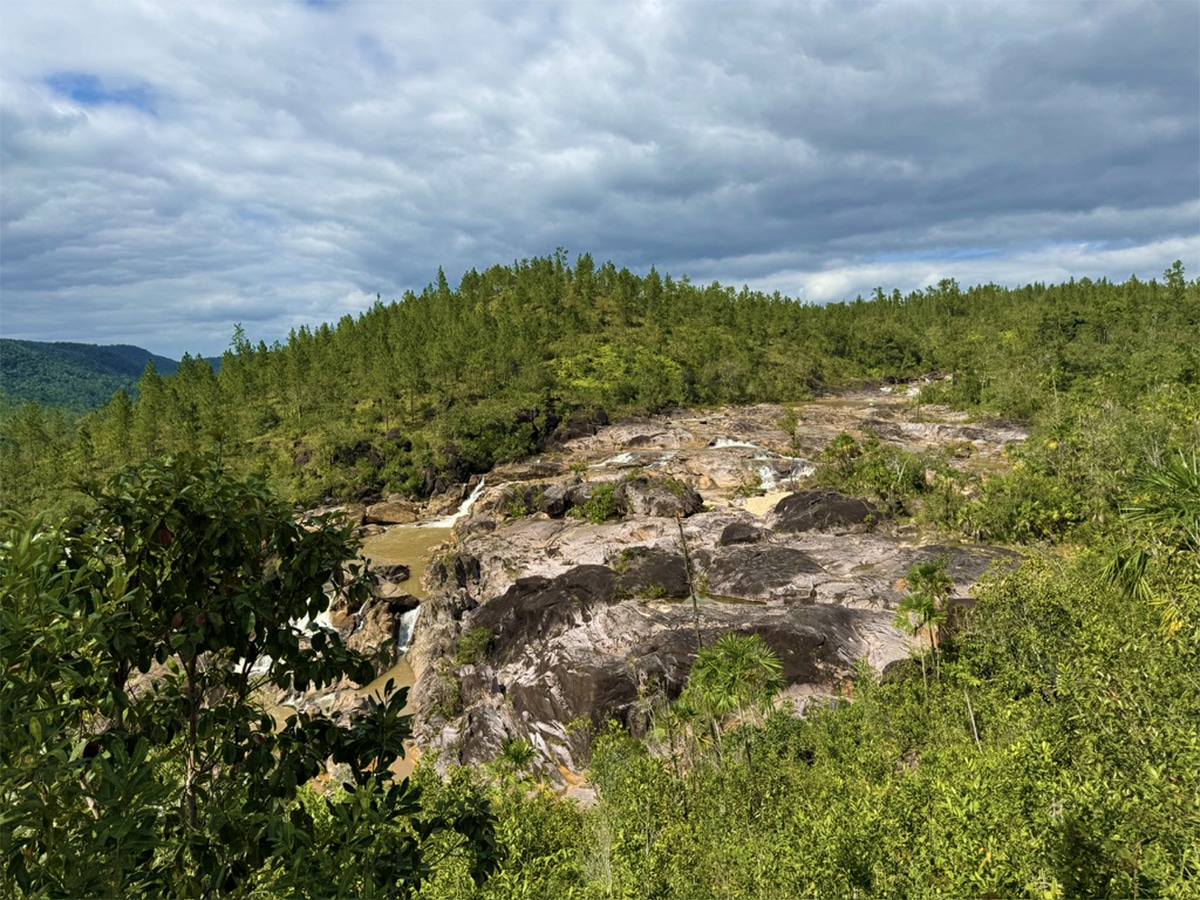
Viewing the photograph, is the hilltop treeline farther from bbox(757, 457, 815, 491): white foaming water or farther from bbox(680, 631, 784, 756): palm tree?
bbox(680, 631, 784, 756): palm tree

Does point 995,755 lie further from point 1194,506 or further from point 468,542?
point 468,542

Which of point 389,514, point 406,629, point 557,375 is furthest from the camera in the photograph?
point 557,375

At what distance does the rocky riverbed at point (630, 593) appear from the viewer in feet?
88.4

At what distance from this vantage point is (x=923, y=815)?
1162 cm

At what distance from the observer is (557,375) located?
345 feet

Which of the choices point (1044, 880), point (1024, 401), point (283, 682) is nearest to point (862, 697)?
point (1044, 880)

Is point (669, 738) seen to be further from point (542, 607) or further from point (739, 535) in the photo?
point (739, 535)

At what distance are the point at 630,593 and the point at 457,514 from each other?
4154cm

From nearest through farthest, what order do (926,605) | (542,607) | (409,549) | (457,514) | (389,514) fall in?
(926,605) → (542,607) → (409,549) → (389,514) → (457,514)

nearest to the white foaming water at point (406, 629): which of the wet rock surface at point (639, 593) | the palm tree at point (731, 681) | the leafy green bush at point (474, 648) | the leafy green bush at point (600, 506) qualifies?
the wet rock surface at point (639, 593)

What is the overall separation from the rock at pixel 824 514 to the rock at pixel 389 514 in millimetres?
41986

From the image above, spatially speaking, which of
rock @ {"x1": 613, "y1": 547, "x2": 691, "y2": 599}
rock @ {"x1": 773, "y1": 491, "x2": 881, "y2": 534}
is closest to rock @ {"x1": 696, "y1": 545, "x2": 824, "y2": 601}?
rock @ {"x1": 613, "y1": 547, "x2": 691, "y2": 599}

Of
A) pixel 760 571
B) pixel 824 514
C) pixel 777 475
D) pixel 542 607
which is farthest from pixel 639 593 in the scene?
pixel 777 475

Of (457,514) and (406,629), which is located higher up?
(457,514)
